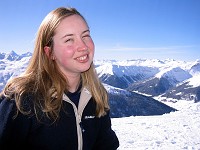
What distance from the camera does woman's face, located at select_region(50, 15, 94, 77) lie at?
320 centimetres

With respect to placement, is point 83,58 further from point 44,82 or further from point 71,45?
point 44,82

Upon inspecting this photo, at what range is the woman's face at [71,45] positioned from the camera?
10.5ft

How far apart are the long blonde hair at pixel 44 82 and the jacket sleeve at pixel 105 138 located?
0.14 m

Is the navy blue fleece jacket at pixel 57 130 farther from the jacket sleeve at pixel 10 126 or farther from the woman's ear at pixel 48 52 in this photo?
the woman's ear at pixel 48 52

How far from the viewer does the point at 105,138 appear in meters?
→ 3.63

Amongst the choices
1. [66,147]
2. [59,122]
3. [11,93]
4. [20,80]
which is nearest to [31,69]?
[20,80]

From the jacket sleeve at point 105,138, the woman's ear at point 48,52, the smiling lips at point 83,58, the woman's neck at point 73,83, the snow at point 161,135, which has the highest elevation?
the woman's ear at point 48,52

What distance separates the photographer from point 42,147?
115 inches

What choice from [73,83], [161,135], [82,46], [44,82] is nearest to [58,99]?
[44,82]

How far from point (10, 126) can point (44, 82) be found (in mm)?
592

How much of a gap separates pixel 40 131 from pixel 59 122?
21 centimetres

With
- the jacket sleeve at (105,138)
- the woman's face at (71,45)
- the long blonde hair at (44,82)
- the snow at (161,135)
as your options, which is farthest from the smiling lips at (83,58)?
the snow at (161,135)

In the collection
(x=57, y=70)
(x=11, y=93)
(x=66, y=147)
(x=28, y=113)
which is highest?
(x=57, y=70)

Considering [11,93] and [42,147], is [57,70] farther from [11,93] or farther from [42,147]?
[42,147]
